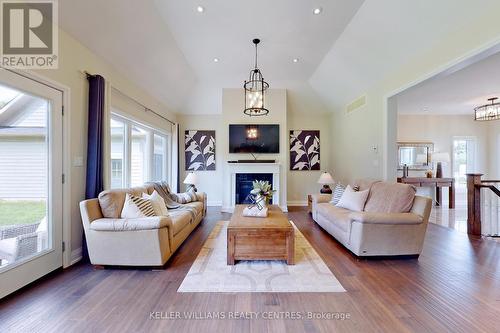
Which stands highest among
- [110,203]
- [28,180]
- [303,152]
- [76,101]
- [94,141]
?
[76,101]

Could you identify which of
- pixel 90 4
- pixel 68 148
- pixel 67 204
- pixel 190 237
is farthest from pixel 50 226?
pixel 90 4

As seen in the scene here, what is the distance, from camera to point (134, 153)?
4.91 m

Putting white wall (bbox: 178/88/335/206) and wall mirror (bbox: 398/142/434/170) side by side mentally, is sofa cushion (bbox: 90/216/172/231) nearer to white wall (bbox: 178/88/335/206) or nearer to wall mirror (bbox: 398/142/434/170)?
white wall (bbox: 178/88/335/206)

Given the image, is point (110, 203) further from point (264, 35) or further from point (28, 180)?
point (264, 35)

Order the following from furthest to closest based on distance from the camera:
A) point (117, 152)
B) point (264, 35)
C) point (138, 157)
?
1. point (138, 157)
2. point (117, 152)
3. point (264, 35)

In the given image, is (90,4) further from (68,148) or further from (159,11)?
(68,148)

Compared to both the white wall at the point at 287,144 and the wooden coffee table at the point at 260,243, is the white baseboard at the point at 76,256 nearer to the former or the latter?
the wooden coffee table at the point at 260,243

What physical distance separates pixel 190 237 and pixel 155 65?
3.36 metres

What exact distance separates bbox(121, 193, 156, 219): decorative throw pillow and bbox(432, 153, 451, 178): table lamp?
7681 millimetres

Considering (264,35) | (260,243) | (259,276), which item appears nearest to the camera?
(259,276)

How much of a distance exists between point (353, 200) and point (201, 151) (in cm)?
480

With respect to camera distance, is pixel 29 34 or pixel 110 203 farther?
pixel 110 203

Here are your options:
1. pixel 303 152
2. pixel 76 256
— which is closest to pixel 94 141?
pixel 76 256

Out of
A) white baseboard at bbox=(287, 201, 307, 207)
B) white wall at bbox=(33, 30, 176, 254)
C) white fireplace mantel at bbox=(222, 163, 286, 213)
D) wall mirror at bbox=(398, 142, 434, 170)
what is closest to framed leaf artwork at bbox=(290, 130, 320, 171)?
white baseboard at bbox=(287, 201, 307, 207)
